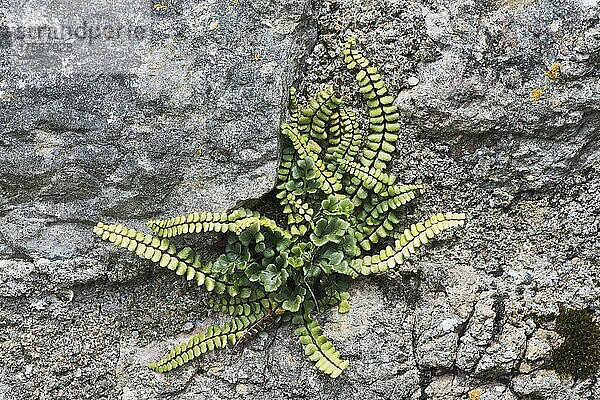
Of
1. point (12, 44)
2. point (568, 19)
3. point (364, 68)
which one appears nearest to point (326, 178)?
point (364, 68)

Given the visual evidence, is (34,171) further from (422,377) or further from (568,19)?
(568,19)

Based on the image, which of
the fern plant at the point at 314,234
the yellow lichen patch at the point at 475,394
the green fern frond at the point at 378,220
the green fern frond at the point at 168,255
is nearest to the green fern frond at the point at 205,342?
the fern plant at the point at 314,234

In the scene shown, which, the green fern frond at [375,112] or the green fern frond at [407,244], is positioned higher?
the green fern frond at [375,112]

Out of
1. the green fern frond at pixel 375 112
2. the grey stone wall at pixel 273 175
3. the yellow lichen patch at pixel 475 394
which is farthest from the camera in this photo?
the yellow lichen patch at pixel 475 394

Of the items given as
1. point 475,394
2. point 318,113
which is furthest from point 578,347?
point 318,113

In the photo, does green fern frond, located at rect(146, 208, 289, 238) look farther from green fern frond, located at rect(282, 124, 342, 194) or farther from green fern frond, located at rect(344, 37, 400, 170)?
green fern frond, located at rect(344, 37, 400, 170)

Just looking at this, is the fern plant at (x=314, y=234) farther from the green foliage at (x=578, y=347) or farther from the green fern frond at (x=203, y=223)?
the green foliage at (x=578, y=347)

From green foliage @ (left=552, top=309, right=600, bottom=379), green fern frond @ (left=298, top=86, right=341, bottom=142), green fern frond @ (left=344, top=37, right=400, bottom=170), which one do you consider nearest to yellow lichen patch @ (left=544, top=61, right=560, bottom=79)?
green fern frond @ (left=344, top=37, right=400, bottom=170)

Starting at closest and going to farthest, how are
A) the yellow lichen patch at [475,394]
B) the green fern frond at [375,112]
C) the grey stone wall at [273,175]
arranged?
1. the grey stone wall at [273,175]
2. the green fern frond at [375,112]
3. the yellow lichen patch at [475,394]
